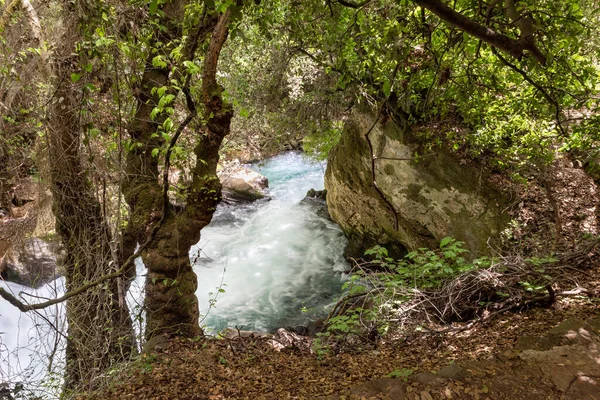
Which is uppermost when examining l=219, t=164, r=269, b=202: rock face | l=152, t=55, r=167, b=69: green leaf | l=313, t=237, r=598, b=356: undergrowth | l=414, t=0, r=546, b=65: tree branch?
l=152, t=55, r=167, b=69: green leaf

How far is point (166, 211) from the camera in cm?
406

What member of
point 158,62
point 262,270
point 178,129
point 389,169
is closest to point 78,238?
point 178,129

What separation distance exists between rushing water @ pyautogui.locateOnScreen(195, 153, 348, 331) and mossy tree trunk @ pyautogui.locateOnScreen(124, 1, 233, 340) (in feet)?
5.42

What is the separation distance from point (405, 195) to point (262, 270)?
4.50 m

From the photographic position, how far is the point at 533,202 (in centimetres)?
589

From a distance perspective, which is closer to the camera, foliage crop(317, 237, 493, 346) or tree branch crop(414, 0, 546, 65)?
tree branch crop(414, 0, 546, 65)

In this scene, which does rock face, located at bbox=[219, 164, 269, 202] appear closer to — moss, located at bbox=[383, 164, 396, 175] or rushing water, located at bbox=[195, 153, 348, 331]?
rushing water, located at bbox=[195, 153, 348, 331]

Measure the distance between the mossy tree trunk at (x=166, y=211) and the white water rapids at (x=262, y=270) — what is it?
1.25 m

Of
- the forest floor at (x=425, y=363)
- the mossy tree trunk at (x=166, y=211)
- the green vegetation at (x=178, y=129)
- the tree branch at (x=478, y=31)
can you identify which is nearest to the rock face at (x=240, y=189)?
the green vegetation at (x=178, y=129)

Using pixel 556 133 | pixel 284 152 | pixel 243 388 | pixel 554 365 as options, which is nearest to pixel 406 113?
pixel 556 133

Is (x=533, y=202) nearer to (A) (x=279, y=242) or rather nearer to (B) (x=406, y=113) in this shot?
(B) (x=406, y=113)

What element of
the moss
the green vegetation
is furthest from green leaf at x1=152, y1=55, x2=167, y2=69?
the moss

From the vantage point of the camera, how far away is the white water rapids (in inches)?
295

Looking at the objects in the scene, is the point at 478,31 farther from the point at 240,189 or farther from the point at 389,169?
the point at 240,189
